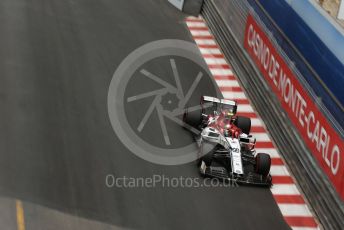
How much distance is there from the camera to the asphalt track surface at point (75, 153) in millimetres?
17094

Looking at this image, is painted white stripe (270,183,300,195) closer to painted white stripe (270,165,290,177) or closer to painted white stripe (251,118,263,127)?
painted white stripe (270,165,290,177)

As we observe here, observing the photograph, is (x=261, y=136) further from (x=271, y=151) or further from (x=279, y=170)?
(x=279, y=170)

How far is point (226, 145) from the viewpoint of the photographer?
1972cm

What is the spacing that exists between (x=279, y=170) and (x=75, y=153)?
5800mm

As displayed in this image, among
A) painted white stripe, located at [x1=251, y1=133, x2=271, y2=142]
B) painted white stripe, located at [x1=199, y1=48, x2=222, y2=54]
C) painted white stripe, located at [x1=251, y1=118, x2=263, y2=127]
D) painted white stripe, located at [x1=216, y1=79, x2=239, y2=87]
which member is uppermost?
painted white stripe, located at [x1=251, y1=133, x2=271, y2=142]

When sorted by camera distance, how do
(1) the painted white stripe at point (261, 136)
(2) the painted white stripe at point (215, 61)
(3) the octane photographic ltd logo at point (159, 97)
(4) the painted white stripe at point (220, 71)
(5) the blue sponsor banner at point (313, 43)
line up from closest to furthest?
1. (5) the blue sponsor banner at point (313, 43)
2. (3) the octane photographic ltd logo at point (159, 97)
3. (1) the painted white stripe at point (261, 136)
4. (4) the painted white stripe at point (220, 71)
5. (2) the painted white stripe at point (215, 61)

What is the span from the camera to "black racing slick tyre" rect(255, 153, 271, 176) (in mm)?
19078

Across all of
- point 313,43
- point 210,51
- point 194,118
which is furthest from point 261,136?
point 210,51

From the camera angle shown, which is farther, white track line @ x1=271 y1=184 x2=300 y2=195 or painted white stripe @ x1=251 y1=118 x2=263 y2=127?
painted white stripe @ x1=251 y1=118 x2=263 y2=127

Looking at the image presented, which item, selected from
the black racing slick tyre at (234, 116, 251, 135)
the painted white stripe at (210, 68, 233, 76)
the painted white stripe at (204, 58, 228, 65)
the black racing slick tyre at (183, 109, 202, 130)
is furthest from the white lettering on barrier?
the black racing slick tyre at (183, 109, 202, 130)

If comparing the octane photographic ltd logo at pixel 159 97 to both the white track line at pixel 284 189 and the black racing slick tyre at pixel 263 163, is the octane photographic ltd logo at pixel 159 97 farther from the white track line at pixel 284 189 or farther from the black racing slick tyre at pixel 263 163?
the white track line at pixel 284 189

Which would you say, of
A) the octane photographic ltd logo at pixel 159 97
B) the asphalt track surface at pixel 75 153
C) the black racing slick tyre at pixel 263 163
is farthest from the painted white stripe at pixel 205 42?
the black racing slick tyre at pixel 263 163

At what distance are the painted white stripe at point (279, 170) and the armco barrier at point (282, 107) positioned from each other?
0.22m

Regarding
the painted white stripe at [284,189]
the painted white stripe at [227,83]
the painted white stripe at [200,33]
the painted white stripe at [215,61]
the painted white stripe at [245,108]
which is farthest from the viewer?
the painted white stripe at [200,33]
